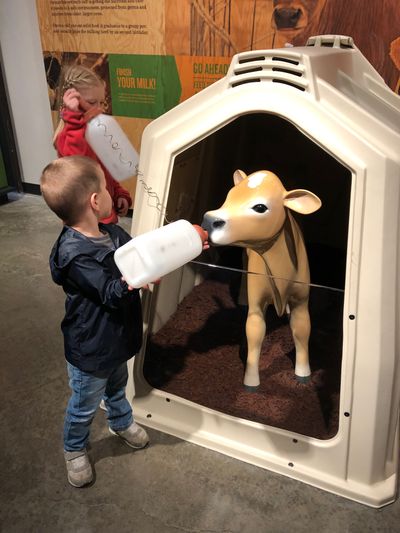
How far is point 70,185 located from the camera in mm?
939

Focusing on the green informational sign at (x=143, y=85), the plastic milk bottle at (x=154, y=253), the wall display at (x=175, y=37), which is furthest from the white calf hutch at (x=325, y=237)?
the green informational sign at (x=143, y=85)

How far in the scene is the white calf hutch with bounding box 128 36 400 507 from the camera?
39.5 inches

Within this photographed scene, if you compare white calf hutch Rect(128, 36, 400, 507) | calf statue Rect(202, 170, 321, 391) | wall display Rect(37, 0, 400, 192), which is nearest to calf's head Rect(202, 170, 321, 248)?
calf statue Rect(202, 170, 321, 391)

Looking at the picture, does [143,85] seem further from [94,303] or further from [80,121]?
[94,303]

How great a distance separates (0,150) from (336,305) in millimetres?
2630

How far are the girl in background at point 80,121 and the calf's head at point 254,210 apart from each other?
0.47m

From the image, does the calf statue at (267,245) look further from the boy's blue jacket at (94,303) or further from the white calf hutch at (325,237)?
the boy's blue jacket at (94,303)

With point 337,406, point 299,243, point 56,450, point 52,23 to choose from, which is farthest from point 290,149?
point 52,23

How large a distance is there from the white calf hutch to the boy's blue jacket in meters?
0.20

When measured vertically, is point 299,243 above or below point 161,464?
above

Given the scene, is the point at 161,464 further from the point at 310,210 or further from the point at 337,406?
the point at 310,210

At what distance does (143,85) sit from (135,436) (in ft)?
6.04

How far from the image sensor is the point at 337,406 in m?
1.20

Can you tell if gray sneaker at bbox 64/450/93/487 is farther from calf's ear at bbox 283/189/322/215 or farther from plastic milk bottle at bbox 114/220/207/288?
calf's ear at bbox 283/189/322/215
